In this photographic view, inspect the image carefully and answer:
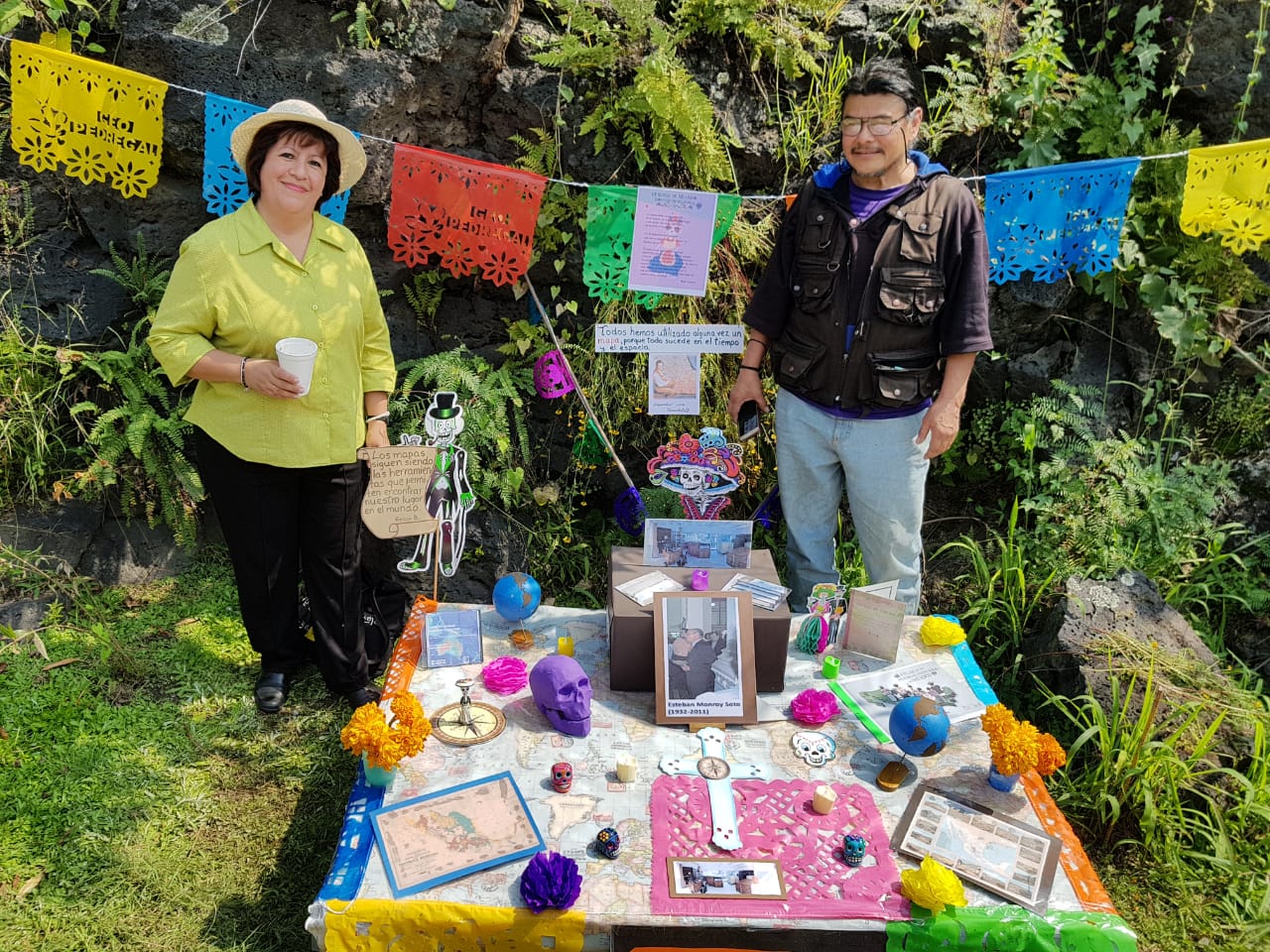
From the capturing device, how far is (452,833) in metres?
2.66

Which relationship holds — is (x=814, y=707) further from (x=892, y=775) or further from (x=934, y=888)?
(x=934, y=888)

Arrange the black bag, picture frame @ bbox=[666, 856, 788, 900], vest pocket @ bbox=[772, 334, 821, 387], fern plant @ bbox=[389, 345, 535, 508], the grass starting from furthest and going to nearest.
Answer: fern plant @ bbox=[389, 345, 535, 508]
the black bag
vest pocket @ bbox=[772, 334, 821, 387]
the grass
picture frame @ bbox=[666, 856, 788, 900]

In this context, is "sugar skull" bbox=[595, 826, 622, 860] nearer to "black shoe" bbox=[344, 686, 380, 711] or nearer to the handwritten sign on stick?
the handwritten sign on stick

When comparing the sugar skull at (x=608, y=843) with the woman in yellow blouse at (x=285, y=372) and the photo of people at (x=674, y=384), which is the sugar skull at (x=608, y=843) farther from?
the photo of people at (x=674, y=384)

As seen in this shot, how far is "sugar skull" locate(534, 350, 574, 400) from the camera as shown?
15.9 ft

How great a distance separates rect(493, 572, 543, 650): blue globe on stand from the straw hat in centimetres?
178

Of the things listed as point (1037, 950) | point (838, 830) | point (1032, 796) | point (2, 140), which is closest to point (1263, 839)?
point (1032, 796)

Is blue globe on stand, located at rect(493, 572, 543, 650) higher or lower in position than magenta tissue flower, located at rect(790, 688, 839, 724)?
higher

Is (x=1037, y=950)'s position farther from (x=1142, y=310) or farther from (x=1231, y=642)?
(x=1142, y=310)

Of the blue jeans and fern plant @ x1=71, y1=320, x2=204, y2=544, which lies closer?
the blue jeans

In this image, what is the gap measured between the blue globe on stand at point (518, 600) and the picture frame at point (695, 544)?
50cm

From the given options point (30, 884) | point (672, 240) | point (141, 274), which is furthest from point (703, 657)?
point (141, 274)

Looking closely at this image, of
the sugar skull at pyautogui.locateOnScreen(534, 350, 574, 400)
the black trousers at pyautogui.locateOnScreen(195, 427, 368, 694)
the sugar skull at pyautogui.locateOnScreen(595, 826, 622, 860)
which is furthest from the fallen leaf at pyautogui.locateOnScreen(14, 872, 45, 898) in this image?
the sugar skull at pyautogui.locateOnScreen(534, 350, 574, 400)

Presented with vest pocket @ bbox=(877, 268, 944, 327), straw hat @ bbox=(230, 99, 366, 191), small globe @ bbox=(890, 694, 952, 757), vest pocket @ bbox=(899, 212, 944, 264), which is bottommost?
small globe @ bbox=(890, 694, 952, 757)
